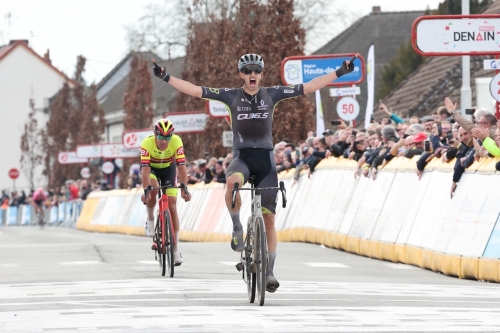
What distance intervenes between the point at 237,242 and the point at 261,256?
799 millimetres

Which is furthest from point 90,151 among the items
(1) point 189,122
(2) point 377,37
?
(2) point 377,37

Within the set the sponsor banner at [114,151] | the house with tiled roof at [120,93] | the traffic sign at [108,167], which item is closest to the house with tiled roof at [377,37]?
the house with tiled roof at [120,93]

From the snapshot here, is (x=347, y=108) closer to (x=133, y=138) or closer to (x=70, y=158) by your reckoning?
(x=133, y=138)

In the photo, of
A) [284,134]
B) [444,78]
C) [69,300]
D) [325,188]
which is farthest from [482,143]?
[444,78]

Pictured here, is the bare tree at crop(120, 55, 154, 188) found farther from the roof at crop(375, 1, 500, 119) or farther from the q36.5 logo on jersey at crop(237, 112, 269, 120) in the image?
the q36.5 logo on jersey at crop(237, 112, 269, 120)

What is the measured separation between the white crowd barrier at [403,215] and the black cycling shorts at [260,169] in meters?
3.60

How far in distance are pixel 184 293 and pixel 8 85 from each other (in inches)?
4016

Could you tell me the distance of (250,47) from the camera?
1560 inches

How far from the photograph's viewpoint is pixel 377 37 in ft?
242

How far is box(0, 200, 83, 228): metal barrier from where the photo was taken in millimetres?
61444

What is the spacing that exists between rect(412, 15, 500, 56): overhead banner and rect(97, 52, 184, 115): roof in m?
62.1

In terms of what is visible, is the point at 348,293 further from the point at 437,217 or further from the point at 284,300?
the point at 437,217

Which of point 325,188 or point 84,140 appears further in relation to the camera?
point 84,140

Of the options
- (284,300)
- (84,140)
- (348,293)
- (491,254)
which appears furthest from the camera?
(84,140)
